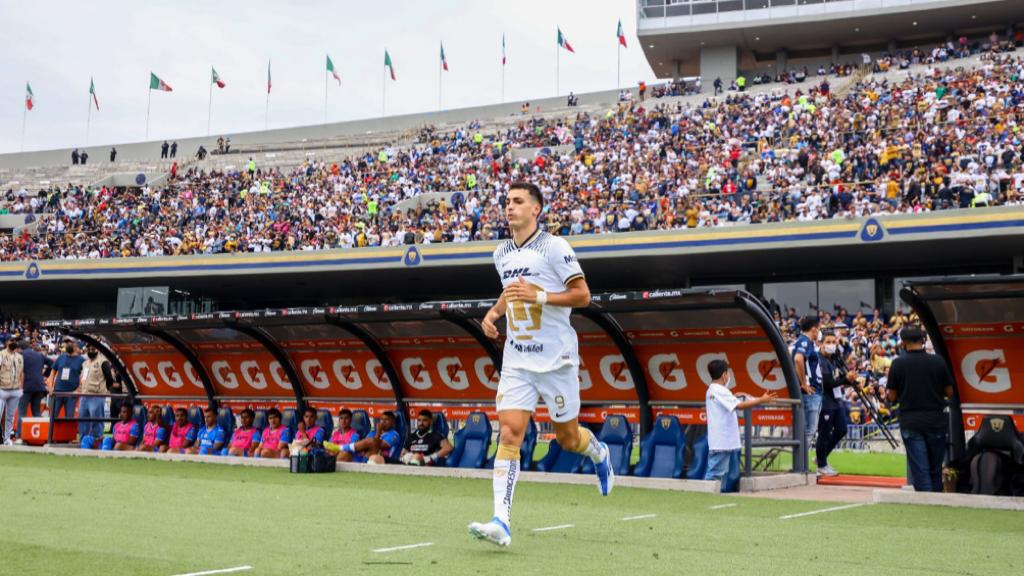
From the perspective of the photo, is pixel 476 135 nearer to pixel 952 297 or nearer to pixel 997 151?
pixel 997 151

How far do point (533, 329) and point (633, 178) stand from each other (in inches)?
1169

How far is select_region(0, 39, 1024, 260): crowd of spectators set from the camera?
3103cm

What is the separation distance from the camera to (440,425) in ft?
50.1

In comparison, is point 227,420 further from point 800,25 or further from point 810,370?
point 800,25

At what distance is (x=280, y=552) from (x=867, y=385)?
715 inches

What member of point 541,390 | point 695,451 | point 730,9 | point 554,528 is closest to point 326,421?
point 695,451

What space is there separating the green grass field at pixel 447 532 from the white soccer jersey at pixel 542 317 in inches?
49.9

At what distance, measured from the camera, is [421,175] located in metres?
43.8

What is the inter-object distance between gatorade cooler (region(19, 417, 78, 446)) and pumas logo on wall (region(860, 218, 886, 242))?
20.6 m

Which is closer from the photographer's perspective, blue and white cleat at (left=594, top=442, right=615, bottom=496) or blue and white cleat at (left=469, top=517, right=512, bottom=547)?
blue and white cleat at (left=469, top=517, right=512, bottom=547)

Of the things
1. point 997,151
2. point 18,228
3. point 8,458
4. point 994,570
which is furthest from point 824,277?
point 18,228

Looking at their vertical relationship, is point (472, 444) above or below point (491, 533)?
above

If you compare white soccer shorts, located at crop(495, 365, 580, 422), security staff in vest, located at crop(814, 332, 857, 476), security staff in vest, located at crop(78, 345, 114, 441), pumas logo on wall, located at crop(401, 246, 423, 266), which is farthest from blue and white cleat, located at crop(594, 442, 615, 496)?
pumas logo on wall, located at crop(401, 246, 423, 266)

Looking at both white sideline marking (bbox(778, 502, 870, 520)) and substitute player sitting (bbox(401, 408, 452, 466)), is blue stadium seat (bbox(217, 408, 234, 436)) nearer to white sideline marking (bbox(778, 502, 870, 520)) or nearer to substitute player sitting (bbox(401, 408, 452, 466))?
substitute player sitting (bbox(401, 408, 452, 466))
